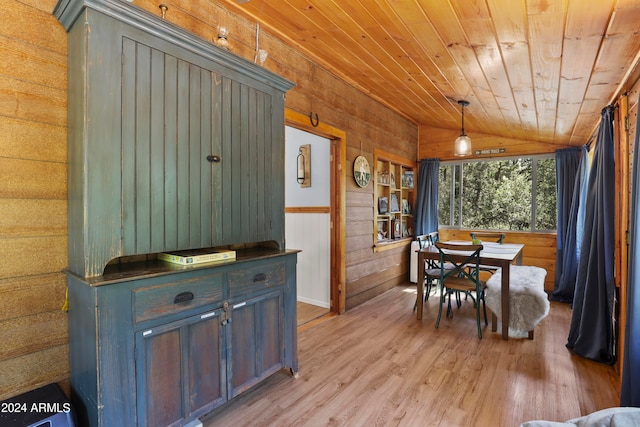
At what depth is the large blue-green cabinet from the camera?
142cm

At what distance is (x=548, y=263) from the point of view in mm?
4727

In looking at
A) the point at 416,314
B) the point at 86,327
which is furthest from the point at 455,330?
the point at 86,327

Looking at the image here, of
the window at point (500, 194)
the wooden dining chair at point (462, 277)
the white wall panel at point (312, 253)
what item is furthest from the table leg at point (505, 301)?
the window at point (500, 194)

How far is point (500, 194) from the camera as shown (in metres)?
5.16

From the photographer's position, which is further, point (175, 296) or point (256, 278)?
point (256, 278)

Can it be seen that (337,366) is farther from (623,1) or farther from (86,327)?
(623,1)

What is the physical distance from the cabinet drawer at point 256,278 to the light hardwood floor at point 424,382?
75 cm

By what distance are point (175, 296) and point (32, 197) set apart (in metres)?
0.83

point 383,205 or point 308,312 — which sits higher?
point 383,205

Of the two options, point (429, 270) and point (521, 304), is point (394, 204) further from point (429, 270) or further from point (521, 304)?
point (521, 304)

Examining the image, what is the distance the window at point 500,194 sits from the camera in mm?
4828

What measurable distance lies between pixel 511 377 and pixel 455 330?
93 centimetres

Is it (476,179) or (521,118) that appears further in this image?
(476,179)

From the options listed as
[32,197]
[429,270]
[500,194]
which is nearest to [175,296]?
[32,197]
